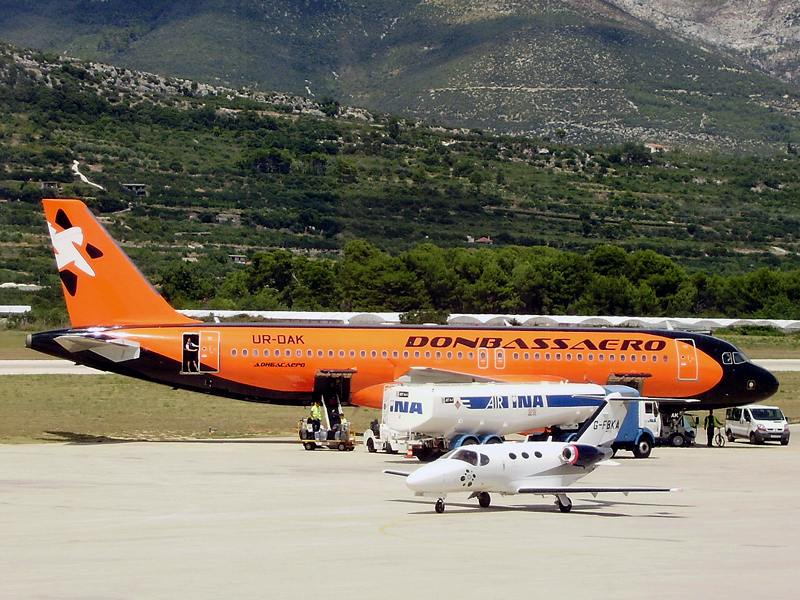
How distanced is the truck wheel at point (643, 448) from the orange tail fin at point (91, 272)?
1778 centimetres

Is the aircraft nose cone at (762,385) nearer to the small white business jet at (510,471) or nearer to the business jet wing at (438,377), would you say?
the business jet wing at (438,377)

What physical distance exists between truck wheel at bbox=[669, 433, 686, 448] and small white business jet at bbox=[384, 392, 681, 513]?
1882cm

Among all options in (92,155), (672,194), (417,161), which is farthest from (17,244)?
(672,194)

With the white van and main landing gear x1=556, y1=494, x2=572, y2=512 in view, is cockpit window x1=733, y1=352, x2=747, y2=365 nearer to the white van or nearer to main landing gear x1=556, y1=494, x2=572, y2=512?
the white van

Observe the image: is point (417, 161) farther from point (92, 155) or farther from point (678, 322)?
point (678, 322)

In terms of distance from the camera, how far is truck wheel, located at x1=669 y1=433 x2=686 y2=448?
46.7 meters

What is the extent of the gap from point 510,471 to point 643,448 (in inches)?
612

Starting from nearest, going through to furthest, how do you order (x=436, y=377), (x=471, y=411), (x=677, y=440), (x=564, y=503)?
(x=564, y=503) < (x=471, y=411) < (x=436, y=377) < (x=677, y=440)

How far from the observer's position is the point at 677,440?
46812 millimetres

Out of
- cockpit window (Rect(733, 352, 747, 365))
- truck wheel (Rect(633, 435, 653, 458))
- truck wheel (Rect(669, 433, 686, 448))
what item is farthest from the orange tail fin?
cockpit window (Rect(733, 352, 747, 365))

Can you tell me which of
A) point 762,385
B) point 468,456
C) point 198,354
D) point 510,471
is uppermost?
point 198,354

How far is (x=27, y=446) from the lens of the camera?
4022cm

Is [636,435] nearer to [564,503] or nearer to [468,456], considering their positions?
[564,503]

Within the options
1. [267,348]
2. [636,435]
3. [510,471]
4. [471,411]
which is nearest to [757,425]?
[636,435]
